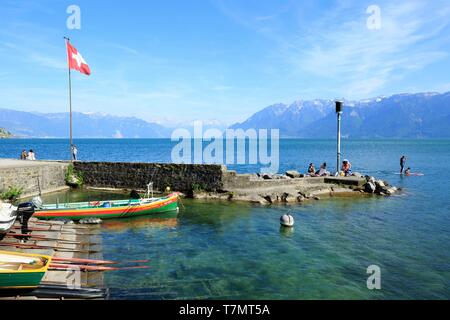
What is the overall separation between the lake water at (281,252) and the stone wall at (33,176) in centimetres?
923

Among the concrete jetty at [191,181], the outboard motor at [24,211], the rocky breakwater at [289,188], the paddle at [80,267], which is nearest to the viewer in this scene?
the paddle at [80,267]

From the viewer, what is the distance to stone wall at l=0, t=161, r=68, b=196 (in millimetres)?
22750

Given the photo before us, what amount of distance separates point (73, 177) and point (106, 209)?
10.5 meters

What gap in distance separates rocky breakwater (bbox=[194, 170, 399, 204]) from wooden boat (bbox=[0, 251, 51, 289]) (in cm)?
1592

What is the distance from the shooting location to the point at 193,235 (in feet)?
54.9

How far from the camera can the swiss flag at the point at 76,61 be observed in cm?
2673

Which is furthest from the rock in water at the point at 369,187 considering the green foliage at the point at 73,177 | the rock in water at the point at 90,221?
the green foliage at the point at 73,177

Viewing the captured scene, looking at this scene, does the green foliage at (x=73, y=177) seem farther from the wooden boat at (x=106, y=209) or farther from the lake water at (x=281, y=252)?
the lake water at (x=281, y=252)

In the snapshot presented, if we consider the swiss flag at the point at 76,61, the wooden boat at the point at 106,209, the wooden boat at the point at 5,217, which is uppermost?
the swiss flag at the point at 76,61

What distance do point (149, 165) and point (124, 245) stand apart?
11989 millimetres
